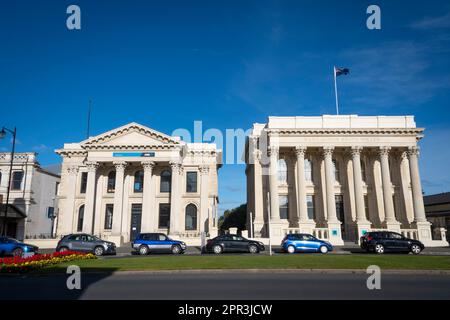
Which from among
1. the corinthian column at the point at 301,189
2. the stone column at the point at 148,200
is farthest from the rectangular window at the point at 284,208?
the stone column at the point at 148,200

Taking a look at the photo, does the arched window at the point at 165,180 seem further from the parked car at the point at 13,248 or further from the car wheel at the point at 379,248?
the car wheel at the point at 379,248

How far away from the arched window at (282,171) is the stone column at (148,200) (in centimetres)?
1428

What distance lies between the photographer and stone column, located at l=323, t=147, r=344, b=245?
31.3 meters

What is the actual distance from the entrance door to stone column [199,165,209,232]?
24.2 feet

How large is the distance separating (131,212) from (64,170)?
9.85 meters

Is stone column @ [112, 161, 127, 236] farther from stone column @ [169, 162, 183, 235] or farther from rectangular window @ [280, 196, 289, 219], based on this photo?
rectangular window @ [280, 196, 289, 219]

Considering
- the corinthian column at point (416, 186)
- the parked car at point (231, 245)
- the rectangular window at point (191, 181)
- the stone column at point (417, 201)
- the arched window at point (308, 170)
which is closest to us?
the parked car at point (231, 245)

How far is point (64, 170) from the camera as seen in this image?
40.3 meters

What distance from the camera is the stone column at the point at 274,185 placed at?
107ft

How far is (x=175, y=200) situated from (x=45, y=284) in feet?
83.5

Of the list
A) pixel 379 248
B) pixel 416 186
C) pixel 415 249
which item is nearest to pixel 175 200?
pixel 379 248

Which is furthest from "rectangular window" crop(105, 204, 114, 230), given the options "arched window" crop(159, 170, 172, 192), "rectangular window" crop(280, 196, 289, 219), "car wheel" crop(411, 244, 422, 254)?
"car wheel" crop(411, 244, 422, 254)
